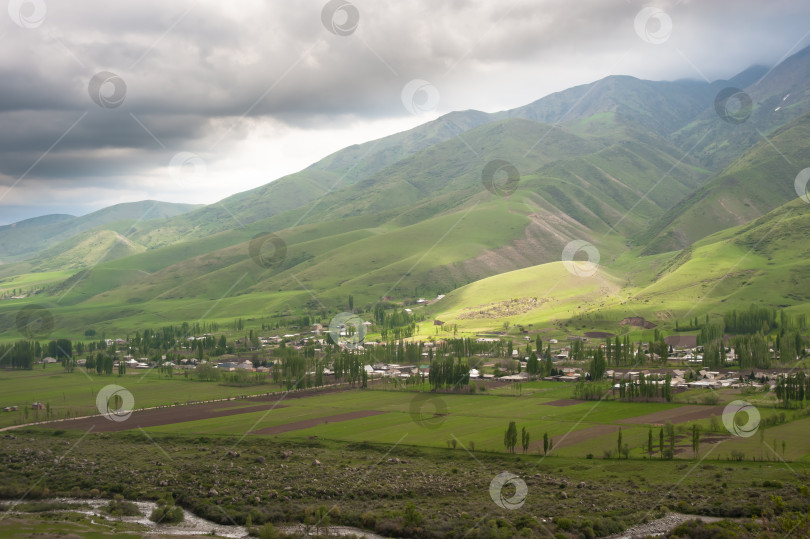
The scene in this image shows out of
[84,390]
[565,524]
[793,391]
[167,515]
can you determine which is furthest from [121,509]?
[793,391]

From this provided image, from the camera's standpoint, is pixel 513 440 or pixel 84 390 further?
pixel 84 390

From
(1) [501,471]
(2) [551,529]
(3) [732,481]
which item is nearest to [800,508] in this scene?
(3) [732,481]

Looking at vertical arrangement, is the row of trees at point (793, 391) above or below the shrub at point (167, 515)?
above

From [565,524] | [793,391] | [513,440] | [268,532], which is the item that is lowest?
[268,532]

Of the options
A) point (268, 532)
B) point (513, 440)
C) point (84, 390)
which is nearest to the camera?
point (268, 532)

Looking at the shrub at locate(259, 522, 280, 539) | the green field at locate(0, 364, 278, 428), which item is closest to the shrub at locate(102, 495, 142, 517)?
the shrub at locate(259, 522, 280, 539)

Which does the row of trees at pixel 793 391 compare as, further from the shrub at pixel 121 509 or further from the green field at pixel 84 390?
the green field at pixel 84 390

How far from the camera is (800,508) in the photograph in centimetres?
5341

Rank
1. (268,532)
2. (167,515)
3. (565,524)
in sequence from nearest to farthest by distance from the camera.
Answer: (565,524)
(268,532)
(167,515)

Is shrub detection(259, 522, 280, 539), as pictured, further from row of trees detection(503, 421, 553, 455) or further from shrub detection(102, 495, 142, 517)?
row of trees detection(503, 421, 553, 455)

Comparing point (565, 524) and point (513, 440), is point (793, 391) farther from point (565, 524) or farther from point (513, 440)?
point (565, 524)

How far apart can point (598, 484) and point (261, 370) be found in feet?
349

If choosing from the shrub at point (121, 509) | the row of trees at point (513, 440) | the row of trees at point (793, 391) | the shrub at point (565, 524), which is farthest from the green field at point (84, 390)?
the row of trees at point (793, 391)

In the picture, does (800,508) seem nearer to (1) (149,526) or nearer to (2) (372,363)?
(1) (149,526)
